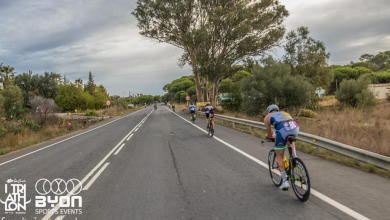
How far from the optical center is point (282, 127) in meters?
4.76

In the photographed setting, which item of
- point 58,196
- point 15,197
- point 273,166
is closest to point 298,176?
point 273,166

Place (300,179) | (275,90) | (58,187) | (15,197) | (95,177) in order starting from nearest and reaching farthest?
1. (300,179)
2. (15,197)
3. (58,187)
4. (95,177)
5. (275,90)

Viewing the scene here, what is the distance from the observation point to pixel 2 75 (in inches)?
2438

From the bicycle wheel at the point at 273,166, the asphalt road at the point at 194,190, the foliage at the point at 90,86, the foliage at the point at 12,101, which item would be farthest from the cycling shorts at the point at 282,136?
the foliage at the point at 90,86

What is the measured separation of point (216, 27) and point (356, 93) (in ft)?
56.3

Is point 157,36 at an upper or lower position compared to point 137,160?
upper

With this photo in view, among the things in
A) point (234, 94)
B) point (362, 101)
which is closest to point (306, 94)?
point (362, 101)

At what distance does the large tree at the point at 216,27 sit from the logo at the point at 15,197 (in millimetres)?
26106

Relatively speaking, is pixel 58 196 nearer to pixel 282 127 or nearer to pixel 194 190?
pixel 194 190

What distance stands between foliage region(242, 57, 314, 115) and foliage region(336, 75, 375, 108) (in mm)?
7935

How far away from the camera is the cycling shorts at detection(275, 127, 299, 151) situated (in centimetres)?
471

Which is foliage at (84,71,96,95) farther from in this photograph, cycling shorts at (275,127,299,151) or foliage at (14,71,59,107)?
cycling shorts at (275,127,299,151)

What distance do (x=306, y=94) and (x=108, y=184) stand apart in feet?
67.1

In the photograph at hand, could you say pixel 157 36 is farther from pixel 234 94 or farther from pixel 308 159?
pixel 308 159
